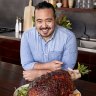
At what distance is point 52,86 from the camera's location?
1.04 m

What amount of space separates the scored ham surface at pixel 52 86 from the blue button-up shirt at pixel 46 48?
84cm

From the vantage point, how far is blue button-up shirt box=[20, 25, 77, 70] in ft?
6.40

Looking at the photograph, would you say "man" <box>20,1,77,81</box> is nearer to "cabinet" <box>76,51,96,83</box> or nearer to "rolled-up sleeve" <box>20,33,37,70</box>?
"rolled-up sleeve" <box>20,33,37,70</box>

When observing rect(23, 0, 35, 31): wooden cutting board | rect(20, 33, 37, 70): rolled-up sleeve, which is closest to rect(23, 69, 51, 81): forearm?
rect(20, 33, 37, 70): rolled-up sleeve

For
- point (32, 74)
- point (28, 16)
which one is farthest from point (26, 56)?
point (28, 16)

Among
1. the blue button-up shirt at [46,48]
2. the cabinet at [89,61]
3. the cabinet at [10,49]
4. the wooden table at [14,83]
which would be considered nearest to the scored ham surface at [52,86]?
the wooden table at [14,83]

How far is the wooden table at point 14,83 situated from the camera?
4.97 feet

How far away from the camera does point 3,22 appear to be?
4484mm

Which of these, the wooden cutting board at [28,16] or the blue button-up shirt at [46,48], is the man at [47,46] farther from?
the wooden cutting board at [28,16]

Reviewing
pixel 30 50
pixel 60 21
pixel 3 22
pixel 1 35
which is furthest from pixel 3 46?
pixel 30 50

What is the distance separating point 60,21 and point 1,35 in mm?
1104

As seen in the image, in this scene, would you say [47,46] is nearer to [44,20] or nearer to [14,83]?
[44,20]

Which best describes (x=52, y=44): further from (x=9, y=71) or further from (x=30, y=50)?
(x=9, y=71)

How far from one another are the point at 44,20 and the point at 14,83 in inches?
20.6
